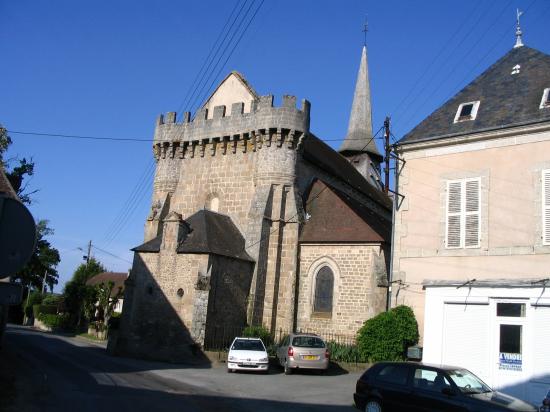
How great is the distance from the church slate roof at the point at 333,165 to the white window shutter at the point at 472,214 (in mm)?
11370

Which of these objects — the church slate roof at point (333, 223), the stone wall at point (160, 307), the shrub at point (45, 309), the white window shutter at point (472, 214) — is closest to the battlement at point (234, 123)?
the church slate roof at point (333, 223)

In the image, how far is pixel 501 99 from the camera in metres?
18.2

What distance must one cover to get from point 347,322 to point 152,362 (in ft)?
28.5

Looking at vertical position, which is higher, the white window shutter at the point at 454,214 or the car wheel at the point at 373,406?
the white window shutter at the point at 454,214

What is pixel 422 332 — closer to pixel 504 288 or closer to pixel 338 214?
pixel 504 288

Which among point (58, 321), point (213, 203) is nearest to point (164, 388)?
point (213, 203)

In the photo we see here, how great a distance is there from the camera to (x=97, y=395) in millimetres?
11781

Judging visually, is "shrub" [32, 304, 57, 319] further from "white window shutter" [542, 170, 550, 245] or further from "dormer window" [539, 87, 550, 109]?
"dormer window" [539, 87, 550, 109]

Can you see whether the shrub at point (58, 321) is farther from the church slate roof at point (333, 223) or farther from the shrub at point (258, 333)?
the church slate roof at point (333, 223)

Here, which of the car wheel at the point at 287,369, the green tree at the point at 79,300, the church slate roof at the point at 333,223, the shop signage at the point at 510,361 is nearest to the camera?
the shop signage at the point at 510,361

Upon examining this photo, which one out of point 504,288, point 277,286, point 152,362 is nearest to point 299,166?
point 277,286

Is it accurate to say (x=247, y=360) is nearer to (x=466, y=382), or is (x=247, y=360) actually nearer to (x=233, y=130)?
(x=466, y=382)

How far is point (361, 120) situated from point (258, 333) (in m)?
29.2

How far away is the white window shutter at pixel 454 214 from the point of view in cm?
1711
